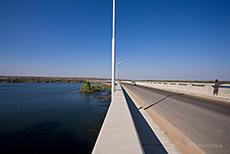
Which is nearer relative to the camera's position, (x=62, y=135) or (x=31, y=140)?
(x=31, y=140)

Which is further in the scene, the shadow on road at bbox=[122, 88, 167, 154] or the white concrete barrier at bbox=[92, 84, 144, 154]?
the shadow on road at bbox=[122, 88, 167, 154]

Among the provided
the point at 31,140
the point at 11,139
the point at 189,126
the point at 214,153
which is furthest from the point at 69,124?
the point at 214,153

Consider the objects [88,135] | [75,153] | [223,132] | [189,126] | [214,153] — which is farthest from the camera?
[88,135]

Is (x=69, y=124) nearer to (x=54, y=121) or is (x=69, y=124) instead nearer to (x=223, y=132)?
(x=54, y=121)

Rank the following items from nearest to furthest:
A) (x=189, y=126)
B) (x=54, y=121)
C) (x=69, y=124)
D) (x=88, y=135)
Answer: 1. (x=189, y=126)
2. (x=88, y=135)
3. (x=69, y=124)
4. (x=54, y=121)

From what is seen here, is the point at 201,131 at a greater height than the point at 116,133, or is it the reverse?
the point at 116,133

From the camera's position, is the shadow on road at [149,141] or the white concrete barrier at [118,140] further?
the shadow on road at [149,141]

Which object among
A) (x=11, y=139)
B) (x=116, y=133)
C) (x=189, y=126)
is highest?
(x=116, y=133)

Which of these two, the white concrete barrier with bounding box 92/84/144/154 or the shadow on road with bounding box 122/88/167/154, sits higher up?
the white concrete barrier with bounding box 92/84/144/154

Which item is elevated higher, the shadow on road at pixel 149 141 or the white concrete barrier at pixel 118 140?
the white concrete barrier at pixel 118 140

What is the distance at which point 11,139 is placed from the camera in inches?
272

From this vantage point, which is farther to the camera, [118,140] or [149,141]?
[149,141]

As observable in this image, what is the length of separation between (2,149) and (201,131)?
32.3ft

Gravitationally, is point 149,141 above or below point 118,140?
below
